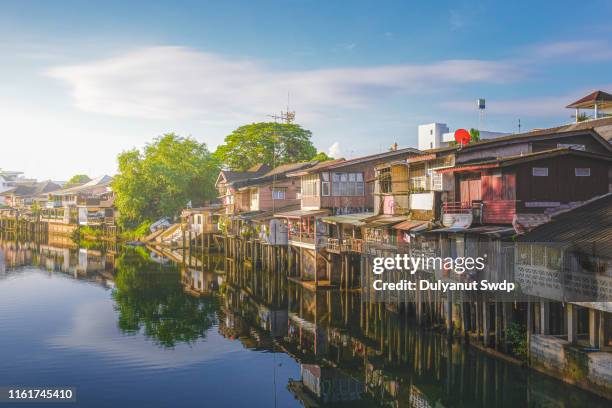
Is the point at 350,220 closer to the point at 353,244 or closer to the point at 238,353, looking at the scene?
the point at 353,244

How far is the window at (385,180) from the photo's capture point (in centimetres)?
3262

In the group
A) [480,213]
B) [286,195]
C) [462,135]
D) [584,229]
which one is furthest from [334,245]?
[286,195]

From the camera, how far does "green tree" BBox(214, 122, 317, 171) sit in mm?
72750

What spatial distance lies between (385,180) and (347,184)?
6625 mm

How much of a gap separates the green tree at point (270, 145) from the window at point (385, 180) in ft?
128

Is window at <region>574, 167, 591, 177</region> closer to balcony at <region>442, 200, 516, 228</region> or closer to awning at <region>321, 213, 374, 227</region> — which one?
balcony at <region>442, 200, 516, 228</region>

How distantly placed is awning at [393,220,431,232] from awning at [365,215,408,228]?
76 cm

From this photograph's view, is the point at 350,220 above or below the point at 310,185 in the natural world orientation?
below

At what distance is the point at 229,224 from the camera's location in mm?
54000

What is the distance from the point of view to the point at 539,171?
71.4 feet

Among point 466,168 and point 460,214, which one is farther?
point 466,168

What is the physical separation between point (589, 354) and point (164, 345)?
16950 millimetres

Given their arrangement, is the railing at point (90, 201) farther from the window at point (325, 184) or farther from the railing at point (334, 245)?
the railing at point (334, 245)

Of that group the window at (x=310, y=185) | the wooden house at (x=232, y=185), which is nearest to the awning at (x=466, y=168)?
the window at (x=310, y=185)
